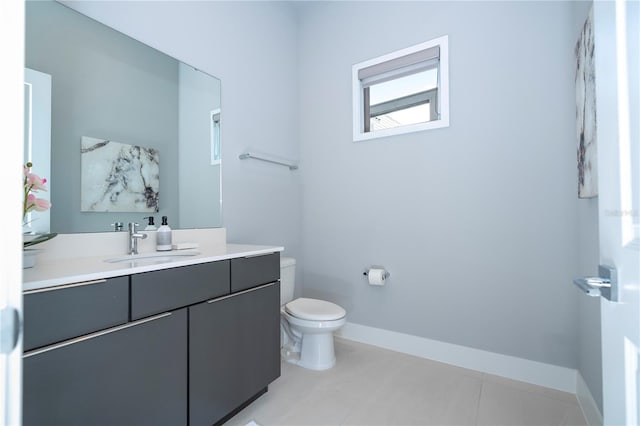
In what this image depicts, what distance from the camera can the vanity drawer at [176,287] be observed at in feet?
3.56

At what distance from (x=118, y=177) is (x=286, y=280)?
132 cm

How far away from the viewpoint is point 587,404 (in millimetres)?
1524

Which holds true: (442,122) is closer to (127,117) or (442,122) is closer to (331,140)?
(331,140)

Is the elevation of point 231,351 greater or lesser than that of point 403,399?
greater

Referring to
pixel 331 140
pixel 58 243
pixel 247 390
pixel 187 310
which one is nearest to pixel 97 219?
pixel 58 243

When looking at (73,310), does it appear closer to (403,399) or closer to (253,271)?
(253,271)

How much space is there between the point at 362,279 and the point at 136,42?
2242mm

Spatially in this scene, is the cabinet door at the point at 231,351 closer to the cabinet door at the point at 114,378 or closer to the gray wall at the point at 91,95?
the cabinet door at the point at 114,378

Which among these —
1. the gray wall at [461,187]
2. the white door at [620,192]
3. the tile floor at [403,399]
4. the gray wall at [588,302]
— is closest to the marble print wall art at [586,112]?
the gray wall at [588,302]

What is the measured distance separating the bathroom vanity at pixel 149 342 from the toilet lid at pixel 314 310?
0.38m

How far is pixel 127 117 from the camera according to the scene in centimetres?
162

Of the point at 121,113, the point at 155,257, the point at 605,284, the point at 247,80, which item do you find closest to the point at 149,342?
the point at 155,257

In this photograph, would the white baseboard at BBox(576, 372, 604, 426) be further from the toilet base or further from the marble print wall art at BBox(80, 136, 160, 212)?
the marble print wall art at BBox(80, 136, 160, 212)

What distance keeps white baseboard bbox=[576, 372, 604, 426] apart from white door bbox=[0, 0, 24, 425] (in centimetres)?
206
